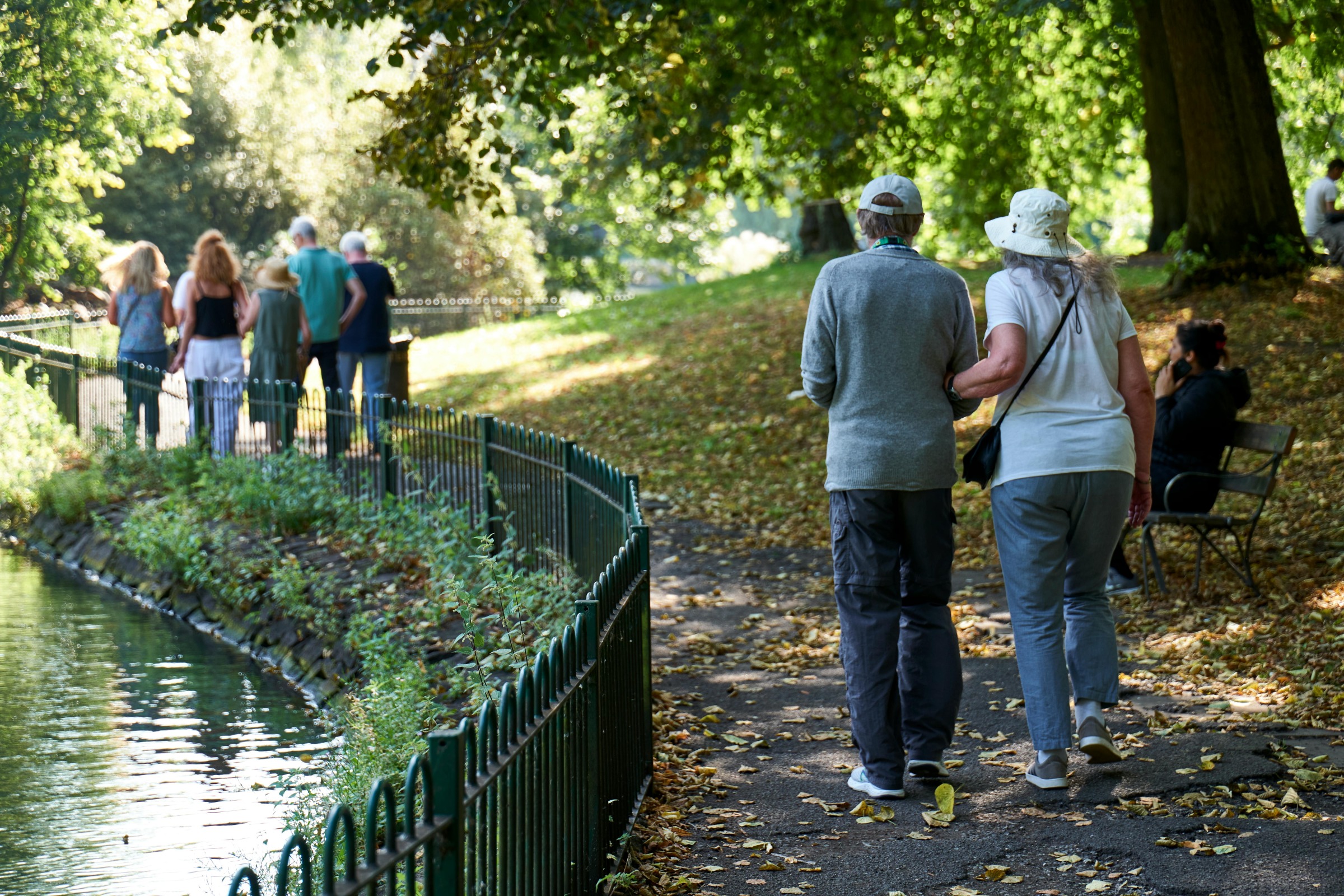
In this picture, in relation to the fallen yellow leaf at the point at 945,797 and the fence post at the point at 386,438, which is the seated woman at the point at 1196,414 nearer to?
the fallen yellow leaf at the point at 945,797

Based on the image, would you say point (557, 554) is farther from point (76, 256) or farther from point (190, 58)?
point (190, 58)

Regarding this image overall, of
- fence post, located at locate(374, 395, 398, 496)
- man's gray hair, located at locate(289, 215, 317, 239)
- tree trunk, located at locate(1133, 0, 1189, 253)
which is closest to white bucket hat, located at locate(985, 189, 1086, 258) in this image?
fence post, located at locate(374, 395, 398, 496)

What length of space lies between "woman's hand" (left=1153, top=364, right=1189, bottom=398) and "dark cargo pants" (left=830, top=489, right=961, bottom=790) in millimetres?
3472

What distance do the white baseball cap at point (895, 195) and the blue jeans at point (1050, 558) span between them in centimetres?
98

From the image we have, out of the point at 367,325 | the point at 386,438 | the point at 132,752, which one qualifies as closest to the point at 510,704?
the point at 132,752

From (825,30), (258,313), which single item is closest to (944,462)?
(258,313)

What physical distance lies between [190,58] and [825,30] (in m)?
24.2

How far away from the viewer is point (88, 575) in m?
11.3

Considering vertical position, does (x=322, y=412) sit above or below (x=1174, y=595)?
above

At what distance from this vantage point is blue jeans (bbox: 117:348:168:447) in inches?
492

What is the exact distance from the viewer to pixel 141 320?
1301 centimetres

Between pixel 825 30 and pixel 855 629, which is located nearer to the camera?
pixel 855 629

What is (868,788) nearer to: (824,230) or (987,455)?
(987,455)

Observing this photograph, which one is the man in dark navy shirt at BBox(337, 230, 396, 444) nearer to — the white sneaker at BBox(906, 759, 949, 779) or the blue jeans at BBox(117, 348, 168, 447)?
the blue jeans at BBox(117, 348, 168, 447)
